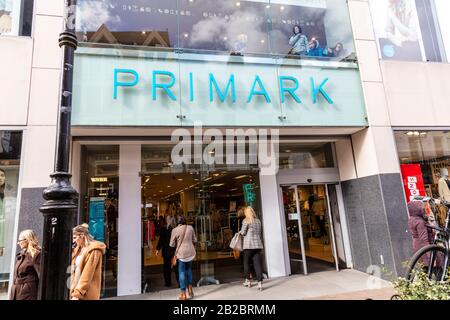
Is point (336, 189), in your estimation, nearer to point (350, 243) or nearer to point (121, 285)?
point (350, 243)

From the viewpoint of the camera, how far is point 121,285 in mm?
7320

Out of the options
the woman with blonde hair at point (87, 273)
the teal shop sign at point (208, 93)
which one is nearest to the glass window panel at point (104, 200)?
the teal shop sign at point (208, 93)

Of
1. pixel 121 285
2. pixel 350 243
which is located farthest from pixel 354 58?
pixel 121 285

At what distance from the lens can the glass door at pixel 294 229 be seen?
28.0 feet

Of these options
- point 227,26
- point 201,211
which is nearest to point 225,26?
point 227,26

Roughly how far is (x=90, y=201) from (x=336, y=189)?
709 cm

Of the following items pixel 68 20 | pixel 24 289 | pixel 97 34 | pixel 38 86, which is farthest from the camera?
pixel 97 34

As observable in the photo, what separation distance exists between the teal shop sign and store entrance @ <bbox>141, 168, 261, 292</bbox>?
6.28 ft

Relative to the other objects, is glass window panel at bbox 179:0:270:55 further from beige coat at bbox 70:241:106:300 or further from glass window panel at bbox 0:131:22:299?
beige coat at bbox 70:241:106:300

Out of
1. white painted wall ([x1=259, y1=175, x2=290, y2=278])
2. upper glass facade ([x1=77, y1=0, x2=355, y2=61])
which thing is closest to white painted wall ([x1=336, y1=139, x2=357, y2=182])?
white painted wall ([x1=259, y1=175, x2=290, y2=278])

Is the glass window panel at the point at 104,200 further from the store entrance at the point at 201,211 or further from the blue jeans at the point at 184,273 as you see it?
the blue jeans at the point at 184,273

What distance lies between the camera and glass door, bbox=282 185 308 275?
8523 mm

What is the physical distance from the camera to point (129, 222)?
25.1 feet

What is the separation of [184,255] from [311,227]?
4528mm
